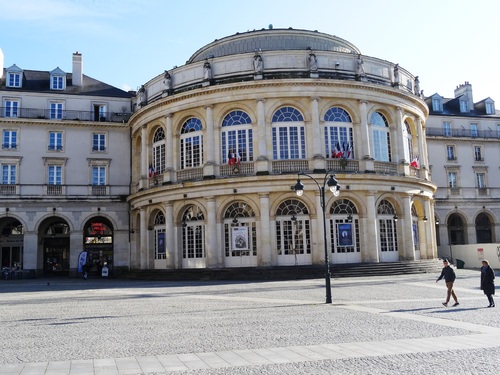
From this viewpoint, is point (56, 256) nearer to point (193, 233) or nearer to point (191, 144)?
point (193, 233)

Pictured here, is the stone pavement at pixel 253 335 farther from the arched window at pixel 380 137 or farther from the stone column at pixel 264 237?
the arched window at pixel 380 137

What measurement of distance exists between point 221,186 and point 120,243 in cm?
1425

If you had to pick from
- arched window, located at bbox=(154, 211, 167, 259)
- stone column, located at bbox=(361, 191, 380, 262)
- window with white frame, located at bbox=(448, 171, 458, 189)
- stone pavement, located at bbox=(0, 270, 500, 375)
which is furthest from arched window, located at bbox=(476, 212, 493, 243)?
stone pavement, located at bbox=(0, 270, 500, 375)

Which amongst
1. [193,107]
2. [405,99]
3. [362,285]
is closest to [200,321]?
[362,285]

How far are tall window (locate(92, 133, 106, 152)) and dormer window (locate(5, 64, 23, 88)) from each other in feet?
26.9

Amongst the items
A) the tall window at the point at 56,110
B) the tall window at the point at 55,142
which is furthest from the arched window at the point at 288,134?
the tall window at the point at 56,110

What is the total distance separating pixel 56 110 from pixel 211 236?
20442mm

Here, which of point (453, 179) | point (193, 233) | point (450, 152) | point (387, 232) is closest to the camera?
point (387, 232)

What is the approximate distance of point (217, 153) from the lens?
3566 centimetres

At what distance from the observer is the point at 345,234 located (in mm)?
34344

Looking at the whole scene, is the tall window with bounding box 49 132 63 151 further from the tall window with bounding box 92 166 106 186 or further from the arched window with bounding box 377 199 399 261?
the arched window with bounding box 377 199 399 261

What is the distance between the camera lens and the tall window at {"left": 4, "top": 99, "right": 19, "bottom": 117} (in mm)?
44156

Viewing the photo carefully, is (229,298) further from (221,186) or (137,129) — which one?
(137,129)

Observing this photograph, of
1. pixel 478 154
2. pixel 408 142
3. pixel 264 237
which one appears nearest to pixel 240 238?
pixel 264 237
